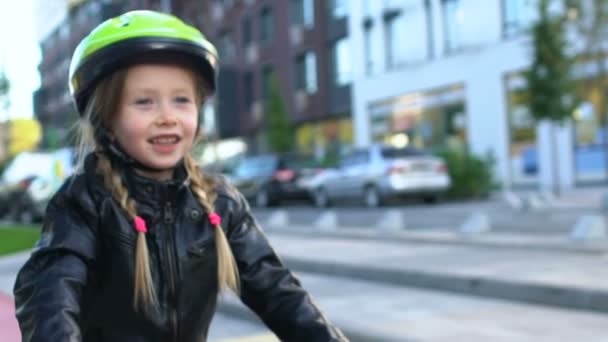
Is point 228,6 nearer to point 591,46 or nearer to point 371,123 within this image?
point 371,123

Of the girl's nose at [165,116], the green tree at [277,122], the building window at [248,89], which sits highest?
the building window at [248,89]

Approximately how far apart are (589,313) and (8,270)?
675cm

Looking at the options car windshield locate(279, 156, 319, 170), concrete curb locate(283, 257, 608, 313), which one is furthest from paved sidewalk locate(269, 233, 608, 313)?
car windshield locate(279, 156, 319, 170)

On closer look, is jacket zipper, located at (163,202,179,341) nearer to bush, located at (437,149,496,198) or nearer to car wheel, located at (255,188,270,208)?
bush, located at (437,149,496,198)

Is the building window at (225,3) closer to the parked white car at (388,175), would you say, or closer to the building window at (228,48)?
the building window at (228,48)

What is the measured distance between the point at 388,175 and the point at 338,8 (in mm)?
15464

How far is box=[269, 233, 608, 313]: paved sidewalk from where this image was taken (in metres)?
5.88

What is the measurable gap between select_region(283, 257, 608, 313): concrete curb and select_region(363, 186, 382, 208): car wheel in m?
10.6

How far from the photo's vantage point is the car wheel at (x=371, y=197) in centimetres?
1889

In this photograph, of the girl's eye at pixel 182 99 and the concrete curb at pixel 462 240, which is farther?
the concrete curb at pixel 462 240

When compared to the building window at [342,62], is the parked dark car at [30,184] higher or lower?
lower

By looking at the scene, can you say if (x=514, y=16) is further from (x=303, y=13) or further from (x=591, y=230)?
(x=591, y=230)

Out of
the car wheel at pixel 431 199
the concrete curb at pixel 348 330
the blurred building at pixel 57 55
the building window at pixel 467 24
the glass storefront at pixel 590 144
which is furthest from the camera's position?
the blurred building at pixel 57 55

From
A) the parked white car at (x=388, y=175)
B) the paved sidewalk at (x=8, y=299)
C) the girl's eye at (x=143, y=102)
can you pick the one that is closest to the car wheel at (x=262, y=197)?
the parked white car at (x=388, y=175)
